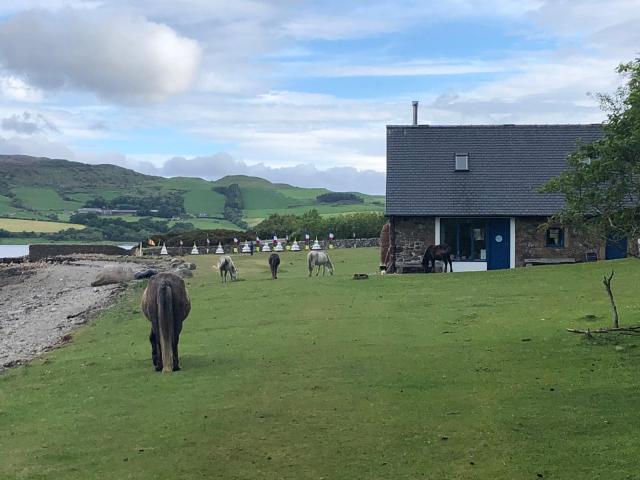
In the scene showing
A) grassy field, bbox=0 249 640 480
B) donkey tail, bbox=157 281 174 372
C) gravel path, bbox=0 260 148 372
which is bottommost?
gravel path, bbox=0 260 148 372

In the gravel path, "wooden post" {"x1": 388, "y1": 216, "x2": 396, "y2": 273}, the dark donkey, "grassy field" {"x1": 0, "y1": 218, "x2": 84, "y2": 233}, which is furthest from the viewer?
"grassy field" {"x1": 0, "y1": 218, "x2": 84, "y2": 233}

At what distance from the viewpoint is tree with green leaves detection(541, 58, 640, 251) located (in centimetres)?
1537

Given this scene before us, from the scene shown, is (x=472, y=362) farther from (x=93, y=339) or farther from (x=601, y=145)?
(x=93, y=339)

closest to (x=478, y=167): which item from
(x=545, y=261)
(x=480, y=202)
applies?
(x=480, y=202)

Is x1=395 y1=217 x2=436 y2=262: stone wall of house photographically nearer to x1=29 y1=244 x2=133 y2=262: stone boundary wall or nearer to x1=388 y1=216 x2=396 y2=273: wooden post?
x1=388 y1=216 x2=396 y2=273: wooden post

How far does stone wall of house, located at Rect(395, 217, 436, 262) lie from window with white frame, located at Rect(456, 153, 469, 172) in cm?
410

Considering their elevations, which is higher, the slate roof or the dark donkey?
the slate roof

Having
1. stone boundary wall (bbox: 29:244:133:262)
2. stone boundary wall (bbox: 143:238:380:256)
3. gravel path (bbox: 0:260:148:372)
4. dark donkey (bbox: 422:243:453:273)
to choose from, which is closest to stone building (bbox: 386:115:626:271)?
dark donkey (bbox: 422:243:453:273)

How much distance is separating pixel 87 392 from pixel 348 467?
7.24 m

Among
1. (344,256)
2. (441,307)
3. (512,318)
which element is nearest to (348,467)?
(512,318)

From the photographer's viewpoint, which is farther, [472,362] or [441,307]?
[441,307]

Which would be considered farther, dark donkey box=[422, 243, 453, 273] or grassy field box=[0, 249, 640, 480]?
dark donkey box=[422, 243, 453, 273]

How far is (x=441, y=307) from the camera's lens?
25.2m

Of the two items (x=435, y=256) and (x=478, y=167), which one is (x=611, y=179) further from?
(x=478, y=167)
